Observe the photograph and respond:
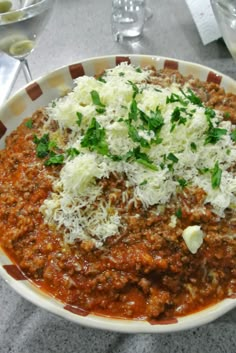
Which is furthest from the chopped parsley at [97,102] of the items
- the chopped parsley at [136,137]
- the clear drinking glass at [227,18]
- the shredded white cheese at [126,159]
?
the clear drinking glass at [227,18]

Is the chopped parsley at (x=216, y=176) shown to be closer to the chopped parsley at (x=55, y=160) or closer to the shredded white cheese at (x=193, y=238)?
the shredded white cheese at (x=193, y=238)

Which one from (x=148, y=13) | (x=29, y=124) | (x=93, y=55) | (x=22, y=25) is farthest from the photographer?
(x=148, y=13)

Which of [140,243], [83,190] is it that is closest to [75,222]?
[83,190]

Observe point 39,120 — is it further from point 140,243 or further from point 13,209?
point 140,243

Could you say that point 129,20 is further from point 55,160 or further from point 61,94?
point 55,160

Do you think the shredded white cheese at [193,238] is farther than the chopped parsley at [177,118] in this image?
No

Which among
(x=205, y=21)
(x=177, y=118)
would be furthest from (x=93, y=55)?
(x=177, y=118)
